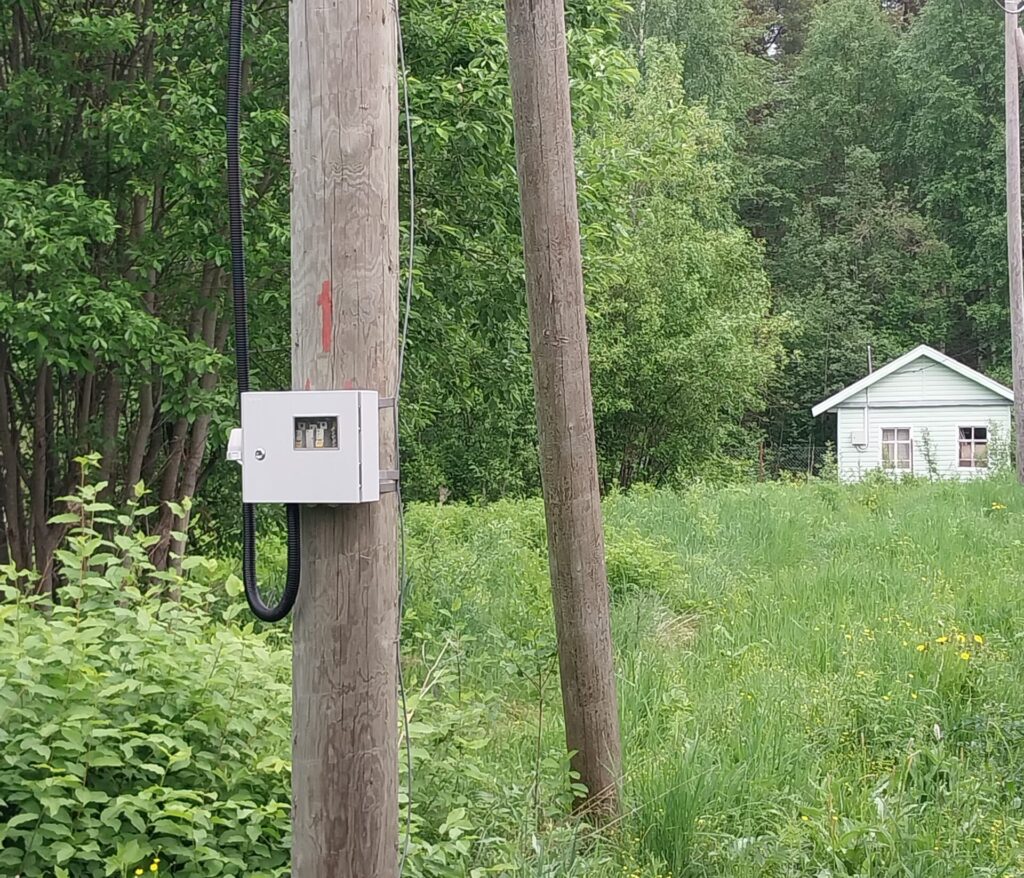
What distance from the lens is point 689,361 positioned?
22766 millimetres

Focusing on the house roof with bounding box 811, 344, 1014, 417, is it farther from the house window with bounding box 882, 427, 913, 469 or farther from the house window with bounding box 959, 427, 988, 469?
the house window with bounding box 882, 427, 913, 469

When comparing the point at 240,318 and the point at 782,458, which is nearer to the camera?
the point at 240,318

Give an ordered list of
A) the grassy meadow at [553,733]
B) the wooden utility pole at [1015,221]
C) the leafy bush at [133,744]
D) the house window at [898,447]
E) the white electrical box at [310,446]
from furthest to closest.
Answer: the house window at [898,447]
the wooden utility pole at [1015,221]
the grassy meadow at [553,733]
the leafy bush at [133,744]
the white electrical box at [310,446]

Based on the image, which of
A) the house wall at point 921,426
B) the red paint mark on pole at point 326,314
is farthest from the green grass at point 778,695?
the house wall at point 921,426

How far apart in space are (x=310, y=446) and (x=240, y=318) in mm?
378

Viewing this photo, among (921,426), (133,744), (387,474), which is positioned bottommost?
(133,744)

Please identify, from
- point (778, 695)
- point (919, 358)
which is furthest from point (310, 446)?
point (919, 358)

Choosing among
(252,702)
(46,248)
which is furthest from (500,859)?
(46,248)

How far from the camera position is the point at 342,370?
2.13m

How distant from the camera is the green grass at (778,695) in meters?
3.79

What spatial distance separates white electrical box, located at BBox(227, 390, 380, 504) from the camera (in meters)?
2.05

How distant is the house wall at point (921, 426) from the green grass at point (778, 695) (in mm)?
16905

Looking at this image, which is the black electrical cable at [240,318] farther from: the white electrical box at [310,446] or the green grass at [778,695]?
the green grass at [778,695]

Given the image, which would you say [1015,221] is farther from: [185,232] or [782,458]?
[782,458]
